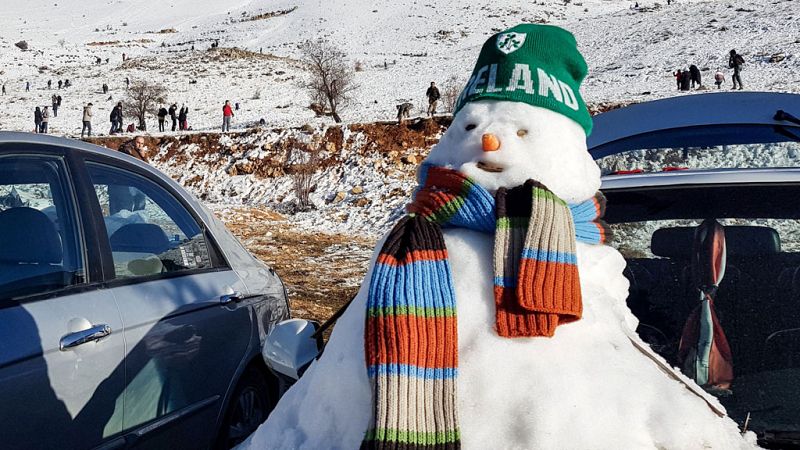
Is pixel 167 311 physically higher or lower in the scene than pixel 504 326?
lower

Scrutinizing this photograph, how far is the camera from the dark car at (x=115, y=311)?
247 centimetres

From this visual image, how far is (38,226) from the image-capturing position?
285 cm

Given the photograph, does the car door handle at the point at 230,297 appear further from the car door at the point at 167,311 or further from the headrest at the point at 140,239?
the headrest at the point at 140,239

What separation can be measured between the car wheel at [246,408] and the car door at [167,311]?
143mm

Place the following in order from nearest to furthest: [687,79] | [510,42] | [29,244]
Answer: [510,42], [29,244], [687,79]

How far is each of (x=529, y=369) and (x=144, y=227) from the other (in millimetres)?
2477

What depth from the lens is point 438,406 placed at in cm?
141

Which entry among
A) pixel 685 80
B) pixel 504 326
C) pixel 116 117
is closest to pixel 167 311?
pixel 504 326

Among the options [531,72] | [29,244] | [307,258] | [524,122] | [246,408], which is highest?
[531,72]

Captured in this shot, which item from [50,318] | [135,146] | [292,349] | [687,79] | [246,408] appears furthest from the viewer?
[687,79]

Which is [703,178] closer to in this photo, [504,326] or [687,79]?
[504,326]

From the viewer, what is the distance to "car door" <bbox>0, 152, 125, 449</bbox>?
93.0 inches

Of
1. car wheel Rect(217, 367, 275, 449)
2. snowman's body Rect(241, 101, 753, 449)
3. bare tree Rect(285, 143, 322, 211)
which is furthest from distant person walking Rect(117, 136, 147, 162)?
snowman's body Rect(241, 101, 753, 449)

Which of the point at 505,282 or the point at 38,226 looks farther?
the point at 38,226
